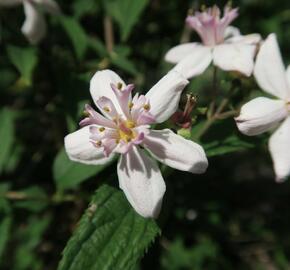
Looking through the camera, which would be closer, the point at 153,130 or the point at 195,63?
the point at 153,130

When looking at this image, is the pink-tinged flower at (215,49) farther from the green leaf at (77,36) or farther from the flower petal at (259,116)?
the green leaf at (77,36)

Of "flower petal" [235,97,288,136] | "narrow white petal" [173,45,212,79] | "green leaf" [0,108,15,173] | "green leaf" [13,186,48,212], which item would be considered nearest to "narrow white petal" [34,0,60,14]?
"green leaf" [0,108,15,173]

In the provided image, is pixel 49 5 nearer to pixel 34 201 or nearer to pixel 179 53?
pixel 179 53

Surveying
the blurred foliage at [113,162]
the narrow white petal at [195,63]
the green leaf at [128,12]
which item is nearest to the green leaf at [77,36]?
the blurred foliage at [113,162]

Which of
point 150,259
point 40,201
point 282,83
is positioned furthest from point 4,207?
point 282,83

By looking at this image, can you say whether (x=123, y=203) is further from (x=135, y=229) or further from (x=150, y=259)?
(x=150, y=259)

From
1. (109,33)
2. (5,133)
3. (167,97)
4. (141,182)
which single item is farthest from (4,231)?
(109,33)
